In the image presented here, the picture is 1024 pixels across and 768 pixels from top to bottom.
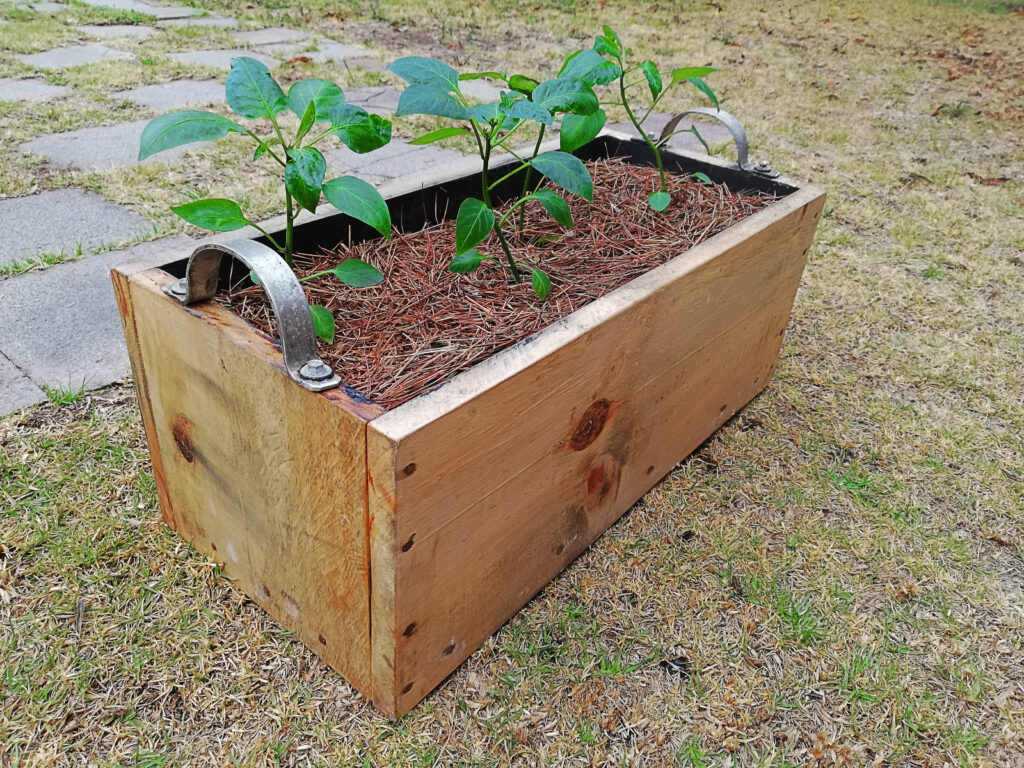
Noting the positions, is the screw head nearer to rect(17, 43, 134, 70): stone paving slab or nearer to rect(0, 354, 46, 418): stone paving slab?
rect(0, 354, 46, 418): stone paving slab

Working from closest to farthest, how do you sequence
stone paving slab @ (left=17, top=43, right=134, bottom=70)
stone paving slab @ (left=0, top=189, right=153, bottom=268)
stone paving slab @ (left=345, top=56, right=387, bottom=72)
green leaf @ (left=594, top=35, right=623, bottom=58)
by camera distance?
green leaf @ (left=594, top=35, right=623, bottom=58) < stone paving slab @ (left=0, top=189, right=153, bottom=268) < stone paving slab @ (left=17, top=43, right=134, bottom=70) < stone paving slab @ (left=345, top=56, right=387, bottom=72)

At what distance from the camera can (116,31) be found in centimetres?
498

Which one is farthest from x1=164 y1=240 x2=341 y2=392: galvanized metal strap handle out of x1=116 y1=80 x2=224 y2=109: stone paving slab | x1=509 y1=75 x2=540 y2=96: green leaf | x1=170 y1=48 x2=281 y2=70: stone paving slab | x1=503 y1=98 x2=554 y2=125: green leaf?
x1=170 y1=48 x2=281 y2=70: stone paving slab

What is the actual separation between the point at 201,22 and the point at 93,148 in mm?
2688

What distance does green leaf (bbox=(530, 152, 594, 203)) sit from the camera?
1.34 meters

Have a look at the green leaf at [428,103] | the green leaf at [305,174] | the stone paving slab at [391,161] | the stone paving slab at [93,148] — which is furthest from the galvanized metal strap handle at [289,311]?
the stone paving slab at [93,148]

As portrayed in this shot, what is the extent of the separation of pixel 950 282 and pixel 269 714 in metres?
2.71

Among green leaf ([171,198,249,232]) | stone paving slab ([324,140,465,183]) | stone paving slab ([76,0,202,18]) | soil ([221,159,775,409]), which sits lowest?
stone paving slab ([324,140,465,183])

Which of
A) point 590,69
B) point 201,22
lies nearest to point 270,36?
point 201,22

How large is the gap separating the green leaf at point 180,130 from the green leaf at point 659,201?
0.95 meters

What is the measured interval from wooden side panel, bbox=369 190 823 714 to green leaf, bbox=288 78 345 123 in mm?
487

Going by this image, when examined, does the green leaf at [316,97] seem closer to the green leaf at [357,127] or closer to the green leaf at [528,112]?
the green leaf at [357,127]

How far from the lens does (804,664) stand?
1459 millimetres

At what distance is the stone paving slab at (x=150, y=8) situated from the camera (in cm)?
552
